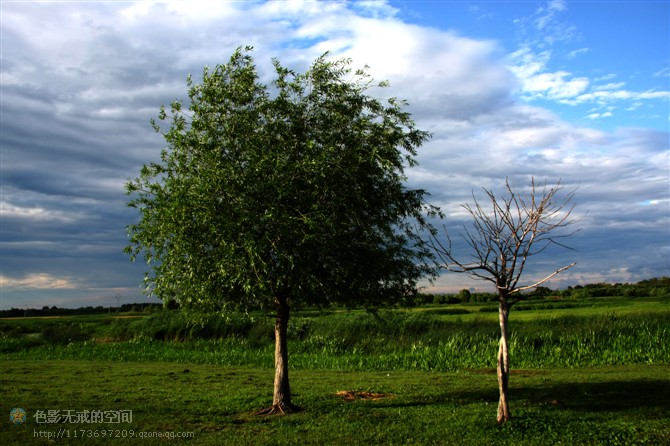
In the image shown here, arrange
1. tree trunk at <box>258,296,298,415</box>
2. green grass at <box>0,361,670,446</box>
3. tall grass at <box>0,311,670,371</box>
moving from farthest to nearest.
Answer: tall grass at <box>0,311,670,371</box> → tree trunk at <box>258,296,298,415</box> → green grass at <box>0,361,670,446</box>

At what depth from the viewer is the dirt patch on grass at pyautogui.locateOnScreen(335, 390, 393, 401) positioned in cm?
1953

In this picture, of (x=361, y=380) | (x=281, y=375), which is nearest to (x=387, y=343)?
(x=361, y=380)

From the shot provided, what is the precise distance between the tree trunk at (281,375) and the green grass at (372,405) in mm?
682

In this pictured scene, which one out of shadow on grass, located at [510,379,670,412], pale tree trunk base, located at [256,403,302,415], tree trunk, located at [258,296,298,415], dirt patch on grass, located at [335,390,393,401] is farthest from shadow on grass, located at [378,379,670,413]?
tree trunk, located at [258,296,298,415]

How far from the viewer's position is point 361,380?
2472cm

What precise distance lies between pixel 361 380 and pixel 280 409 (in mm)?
8004

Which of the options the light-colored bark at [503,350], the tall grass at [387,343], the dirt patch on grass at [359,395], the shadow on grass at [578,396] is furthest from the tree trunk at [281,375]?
the light-colored bark at [503,350]

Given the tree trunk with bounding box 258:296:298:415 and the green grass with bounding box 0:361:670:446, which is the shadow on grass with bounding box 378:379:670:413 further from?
the tree trunk with bounding box 258:296:298:415

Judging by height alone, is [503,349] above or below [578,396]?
above

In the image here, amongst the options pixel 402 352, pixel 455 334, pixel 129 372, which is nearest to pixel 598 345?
pixel 455 334

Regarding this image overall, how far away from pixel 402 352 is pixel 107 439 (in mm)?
21515

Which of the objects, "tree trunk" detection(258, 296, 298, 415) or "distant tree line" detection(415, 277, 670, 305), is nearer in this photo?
"tree trunk" detection(258, 296, 298, 415)

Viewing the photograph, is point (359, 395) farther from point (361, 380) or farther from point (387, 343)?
point (387, 343)

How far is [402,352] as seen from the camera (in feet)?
110
